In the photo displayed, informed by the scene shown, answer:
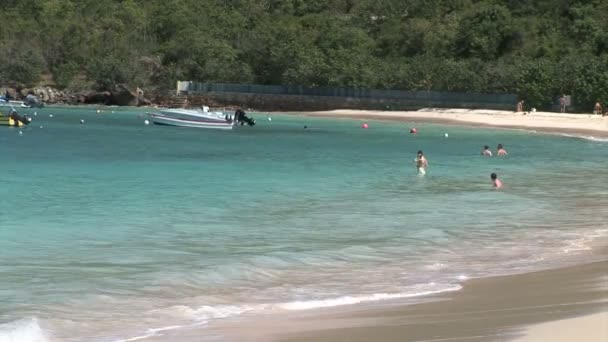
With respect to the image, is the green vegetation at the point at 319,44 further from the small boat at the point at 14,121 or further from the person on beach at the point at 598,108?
the small boat at the point at 14,121

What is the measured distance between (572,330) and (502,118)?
71714 millimetres

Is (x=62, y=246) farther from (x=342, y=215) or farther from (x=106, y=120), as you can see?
(x=106, y=120)

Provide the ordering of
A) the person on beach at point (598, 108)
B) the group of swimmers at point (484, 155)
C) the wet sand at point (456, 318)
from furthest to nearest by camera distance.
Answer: the person on beach at point (598, 108) → the group of swimmers at point (484, 155) → the wet sand at point (456, 318)

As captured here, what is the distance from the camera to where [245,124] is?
7969 centimetres

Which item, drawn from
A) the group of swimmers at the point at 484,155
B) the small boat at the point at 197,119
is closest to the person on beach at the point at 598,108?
the small boat at the point at 197,119

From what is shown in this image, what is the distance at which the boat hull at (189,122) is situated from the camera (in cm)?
7431

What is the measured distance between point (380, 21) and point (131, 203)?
10140 centimetres

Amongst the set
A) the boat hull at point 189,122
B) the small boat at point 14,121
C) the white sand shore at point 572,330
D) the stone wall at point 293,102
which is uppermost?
the white sand shore at point 572,330

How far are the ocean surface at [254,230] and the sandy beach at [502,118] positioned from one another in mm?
22800

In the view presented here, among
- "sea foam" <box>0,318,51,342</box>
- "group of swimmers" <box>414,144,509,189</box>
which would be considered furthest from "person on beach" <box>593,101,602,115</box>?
"sea foam" <box>0,318,51,342</box>

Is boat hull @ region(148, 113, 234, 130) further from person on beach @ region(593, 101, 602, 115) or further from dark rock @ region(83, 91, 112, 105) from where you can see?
dark rock @ region(83, 91, 112, 105)

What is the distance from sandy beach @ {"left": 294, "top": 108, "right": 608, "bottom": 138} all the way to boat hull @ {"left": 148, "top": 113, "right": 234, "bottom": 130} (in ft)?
63.1

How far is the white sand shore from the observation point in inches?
463

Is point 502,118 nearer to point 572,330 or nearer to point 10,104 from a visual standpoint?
A: point 10,104
